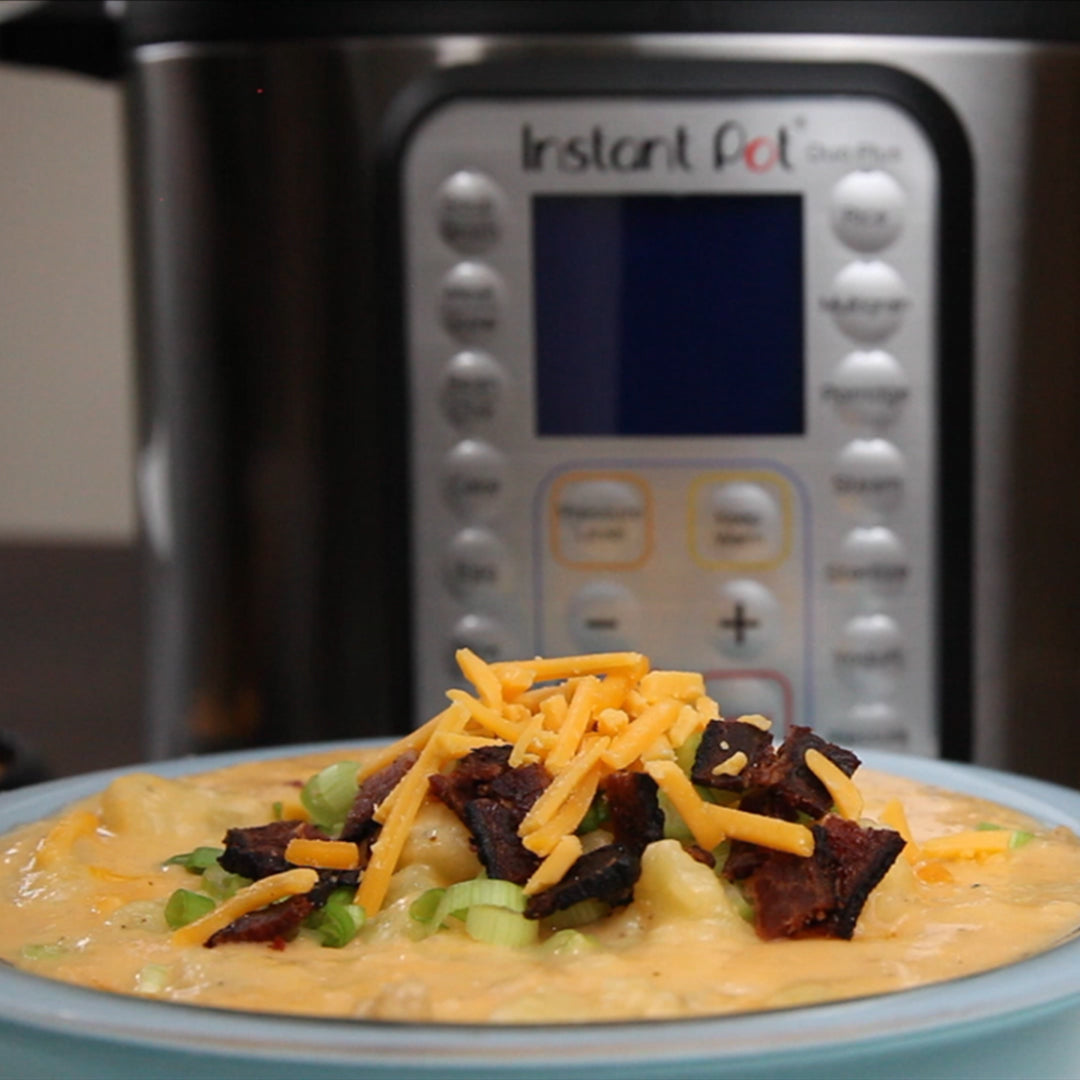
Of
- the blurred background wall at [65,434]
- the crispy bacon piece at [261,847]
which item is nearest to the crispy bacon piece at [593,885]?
the crispy bacon piece at [261,847]

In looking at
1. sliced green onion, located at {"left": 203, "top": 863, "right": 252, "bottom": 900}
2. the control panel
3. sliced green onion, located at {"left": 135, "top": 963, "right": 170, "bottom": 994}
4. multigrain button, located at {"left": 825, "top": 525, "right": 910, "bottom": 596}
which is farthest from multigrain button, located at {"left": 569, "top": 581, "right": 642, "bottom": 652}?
sliced green onion, located at {"left": 135, "top": 963, "right": 170, "bottom": 994}

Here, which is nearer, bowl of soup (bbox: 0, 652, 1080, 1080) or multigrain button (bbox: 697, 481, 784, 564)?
bowl of soup (bbox: 0, 652, 1080, 1080)

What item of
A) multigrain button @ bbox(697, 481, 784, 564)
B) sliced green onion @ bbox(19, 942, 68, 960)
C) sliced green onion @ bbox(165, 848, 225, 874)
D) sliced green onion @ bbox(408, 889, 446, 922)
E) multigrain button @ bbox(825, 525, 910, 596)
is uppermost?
multigrain button @ bbox(697, 481, 784, 564)

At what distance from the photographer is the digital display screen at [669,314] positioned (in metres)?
0.88

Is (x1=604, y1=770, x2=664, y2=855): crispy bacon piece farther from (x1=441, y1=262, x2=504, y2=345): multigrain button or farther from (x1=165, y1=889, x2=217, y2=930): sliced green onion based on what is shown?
(x1=441, y1=262, x2=504, y2=345): multigrain button

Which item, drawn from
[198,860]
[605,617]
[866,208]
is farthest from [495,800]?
[866,208]

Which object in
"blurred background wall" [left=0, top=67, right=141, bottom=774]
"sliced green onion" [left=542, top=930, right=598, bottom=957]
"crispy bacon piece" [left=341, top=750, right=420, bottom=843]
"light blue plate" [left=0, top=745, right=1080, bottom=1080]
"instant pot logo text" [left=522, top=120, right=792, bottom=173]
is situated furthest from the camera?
"blurred background wall" [left=0, top=67, right=141, bottom=774]

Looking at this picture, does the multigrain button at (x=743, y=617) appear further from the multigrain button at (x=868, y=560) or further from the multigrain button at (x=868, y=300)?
the multigrain button at (x=868, y=300)

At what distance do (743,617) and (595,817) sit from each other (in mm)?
321

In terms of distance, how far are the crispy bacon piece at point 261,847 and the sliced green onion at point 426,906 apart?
0.18 ft

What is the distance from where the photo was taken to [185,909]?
0.57m

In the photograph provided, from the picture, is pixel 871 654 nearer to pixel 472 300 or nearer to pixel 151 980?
pixel 472 300

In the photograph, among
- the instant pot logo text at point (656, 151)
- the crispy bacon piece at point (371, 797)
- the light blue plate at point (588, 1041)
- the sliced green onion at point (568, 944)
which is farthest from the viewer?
the instant pot logo text at point (656, 151)

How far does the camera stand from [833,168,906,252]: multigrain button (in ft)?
2.89
